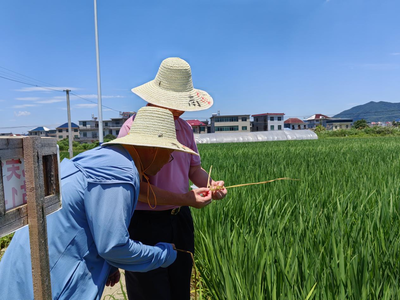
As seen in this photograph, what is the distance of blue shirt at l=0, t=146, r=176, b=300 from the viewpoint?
2.92ft

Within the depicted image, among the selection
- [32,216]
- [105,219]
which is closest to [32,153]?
[32,216]

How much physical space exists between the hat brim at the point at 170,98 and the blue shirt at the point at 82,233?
546 millimetres

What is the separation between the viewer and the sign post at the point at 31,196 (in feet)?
2.38

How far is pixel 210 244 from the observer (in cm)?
183

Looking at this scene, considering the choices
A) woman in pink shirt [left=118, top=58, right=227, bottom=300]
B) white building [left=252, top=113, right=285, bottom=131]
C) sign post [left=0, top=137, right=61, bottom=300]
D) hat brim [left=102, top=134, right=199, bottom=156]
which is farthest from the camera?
white building [left=252, top=113, right=285, bottom=131]

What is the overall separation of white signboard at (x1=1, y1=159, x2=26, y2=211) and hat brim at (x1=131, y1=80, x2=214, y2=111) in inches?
28.1

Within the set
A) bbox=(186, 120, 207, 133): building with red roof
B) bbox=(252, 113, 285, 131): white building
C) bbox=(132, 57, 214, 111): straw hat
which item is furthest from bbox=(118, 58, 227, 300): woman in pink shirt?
bbox=(252, 113, 285, 131): white building

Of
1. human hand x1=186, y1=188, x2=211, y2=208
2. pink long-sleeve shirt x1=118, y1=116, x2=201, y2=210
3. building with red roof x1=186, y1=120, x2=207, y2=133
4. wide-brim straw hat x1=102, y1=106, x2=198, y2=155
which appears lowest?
human hand x1=186, y1=188, x2=211, y2=208

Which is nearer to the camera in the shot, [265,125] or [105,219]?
[105,219]

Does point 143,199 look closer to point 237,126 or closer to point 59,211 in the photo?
point 59,211

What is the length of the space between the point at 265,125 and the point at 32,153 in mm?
57260

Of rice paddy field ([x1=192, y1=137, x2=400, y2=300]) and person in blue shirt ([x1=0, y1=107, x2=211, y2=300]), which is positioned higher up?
person in blue shirt ([x1=0, y1=107, x2=211, y2=300])

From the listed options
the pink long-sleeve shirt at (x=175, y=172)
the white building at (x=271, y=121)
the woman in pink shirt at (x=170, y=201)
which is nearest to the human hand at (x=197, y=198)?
the woman in pink shirt at (x=170, y=201)

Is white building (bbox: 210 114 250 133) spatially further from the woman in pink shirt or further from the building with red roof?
the woman in pink shirt
